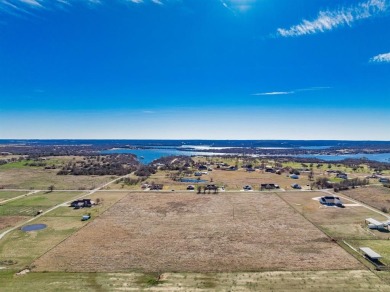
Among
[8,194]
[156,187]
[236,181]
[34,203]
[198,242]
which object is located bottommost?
[198,242]

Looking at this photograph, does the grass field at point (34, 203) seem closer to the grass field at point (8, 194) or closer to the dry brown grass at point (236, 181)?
the grass field at point (8, 194)

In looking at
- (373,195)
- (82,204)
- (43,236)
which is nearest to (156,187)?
(82,204)

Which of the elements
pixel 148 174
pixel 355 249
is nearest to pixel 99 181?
pixel 148 174

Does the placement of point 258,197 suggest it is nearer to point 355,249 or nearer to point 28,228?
point 355,249

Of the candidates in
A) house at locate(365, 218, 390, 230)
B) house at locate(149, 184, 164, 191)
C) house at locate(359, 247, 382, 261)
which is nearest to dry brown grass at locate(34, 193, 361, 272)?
house at locate(359, 247, 382, 261)

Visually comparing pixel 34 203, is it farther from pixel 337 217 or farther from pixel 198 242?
pixel 337 217

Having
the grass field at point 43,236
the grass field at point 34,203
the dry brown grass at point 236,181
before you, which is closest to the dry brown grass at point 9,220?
the grass field at point 34,203
